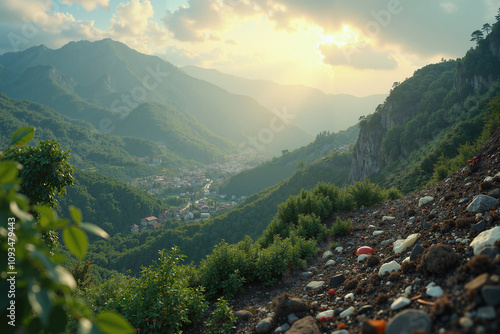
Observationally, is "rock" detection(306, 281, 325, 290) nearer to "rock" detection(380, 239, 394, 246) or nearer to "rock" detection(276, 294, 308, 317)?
"rock" detection(276, 294, 308, 317)

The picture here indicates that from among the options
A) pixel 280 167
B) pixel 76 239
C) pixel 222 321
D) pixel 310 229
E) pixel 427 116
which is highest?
pixel 427 116

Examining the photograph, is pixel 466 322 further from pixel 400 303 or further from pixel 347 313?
pixel 347 313

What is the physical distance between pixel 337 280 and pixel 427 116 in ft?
185

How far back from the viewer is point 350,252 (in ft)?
23.7

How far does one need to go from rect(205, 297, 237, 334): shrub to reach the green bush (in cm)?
43

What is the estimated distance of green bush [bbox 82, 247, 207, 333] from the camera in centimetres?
473

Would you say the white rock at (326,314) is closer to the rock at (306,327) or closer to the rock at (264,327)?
the rock at (306,327)

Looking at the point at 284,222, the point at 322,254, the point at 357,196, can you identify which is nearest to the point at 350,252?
the point at 322,254

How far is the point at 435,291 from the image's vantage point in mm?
3213

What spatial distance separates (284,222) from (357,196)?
3.52m

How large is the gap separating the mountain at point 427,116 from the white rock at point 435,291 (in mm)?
30396

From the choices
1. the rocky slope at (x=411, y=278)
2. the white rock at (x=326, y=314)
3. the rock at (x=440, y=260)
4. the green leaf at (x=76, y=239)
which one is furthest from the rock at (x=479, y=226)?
the green leaf at (x=76, y=239)

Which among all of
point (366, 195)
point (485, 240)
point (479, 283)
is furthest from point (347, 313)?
point (366, 195)

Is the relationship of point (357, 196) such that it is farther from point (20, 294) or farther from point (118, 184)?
point (118, 184)
